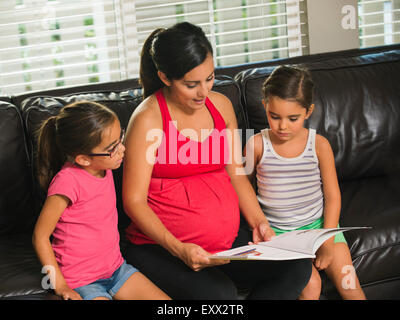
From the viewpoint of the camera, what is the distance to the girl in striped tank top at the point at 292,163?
1698mm

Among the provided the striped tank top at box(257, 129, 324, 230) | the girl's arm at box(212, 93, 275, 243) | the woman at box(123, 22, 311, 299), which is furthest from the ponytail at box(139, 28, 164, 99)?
the striped tank top at box(257, 129, 324, 230)

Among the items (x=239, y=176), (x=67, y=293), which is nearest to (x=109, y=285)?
(x=67, y=293)

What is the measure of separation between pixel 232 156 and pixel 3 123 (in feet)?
3.03

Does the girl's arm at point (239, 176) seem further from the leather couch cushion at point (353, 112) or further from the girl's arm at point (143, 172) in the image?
the leather couch cushion at point (353, 112)

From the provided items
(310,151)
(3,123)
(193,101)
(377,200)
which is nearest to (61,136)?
(193,101)

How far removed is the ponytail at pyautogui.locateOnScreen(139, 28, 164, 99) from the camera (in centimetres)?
162

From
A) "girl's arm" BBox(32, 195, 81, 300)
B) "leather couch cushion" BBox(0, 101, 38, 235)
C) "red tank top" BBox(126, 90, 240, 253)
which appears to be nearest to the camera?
"girl's arm" BBox(32, 195, 81, 300)

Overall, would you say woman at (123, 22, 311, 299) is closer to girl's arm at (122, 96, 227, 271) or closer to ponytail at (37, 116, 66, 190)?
girl's arm at (122, 96, 227, 271)

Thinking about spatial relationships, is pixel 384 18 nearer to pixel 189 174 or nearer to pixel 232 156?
pixel 232 156

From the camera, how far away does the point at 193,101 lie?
1543mm

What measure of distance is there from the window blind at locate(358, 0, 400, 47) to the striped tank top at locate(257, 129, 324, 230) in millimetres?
1524

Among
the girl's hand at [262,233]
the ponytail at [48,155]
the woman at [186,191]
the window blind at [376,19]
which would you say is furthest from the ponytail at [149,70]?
the window blind at [376,19]

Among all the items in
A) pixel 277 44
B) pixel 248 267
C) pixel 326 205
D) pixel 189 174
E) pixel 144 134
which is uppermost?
pixel 277 44

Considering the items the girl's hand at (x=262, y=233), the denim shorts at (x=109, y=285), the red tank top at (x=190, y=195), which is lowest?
the denim shorts at (x=109, y=285)
